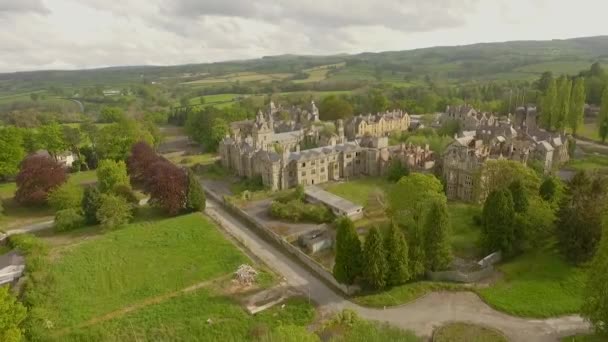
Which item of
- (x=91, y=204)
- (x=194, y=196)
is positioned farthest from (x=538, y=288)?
(x=91, y=204)

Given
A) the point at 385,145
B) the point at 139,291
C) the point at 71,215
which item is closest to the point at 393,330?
the point at 139,291

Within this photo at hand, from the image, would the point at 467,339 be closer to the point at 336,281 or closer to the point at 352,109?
the point at 336,281

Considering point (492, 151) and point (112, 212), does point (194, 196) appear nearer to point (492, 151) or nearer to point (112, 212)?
point (112, 212)

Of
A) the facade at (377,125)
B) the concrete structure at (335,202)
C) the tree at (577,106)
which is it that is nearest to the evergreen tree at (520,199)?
the concrete structure at (335,202)

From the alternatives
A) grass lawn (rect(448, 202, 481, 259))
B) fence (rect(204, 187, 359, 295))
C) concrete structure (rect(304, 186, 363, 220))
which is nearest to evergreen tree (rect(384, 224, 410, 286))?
fence (rect(204, 187, 359, 295))

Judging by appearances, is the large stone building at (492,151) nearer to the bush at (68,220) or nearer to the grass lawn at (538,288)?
the grass lawn at (538,288)
